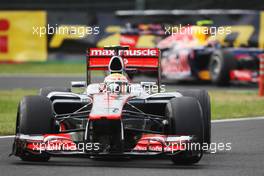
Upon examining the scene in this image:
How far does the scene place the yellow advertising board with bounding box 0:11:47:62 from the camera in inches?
1123

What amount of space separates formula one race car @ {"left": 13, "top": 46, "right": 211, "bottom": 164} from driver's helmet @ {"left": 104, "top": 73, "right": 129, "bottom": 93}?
0.04 ft

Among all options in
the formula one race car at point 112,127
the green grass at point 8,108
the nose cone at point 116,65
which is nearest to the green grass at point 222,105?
the green grass at point 8,108

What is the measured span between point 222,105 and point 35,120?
8677mm

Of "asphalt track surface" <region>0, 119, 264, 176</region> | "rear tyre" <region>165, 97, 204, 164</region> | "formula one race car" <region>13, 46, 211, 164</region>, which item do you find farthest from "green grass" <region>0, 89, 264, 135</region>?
"rear tyre" <region>165, 97, 204, 164</region>

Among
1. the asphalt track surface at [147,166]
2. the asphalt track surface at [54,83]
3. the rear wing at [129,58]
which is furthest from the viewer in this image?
the asphalt track surface at [54,83]

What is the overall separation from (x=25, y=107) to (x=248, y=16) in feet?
59.7

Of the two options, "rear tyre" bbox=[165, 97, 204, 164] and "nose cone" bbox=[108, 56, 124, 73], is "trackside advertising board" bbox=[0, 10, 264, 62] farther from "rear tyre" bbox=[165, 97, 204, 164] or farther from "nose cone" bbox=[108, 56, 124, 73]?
"rear tyre" bbox=[165, 97, 204, 164]

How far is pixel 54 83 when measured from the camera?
24688mm

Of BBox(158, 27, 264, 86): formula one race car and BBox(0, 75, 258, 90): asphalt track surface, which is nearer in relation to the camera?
BBox(158, 27, 264, 86): formula one race car

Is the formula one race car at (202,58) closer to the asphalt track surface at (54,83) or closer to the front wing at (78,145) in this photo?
the asphalt track surface at (54,83)

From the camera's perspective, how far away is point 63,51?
28969 millimetres

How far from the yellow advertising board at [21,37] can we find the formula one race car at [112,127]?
57.6 feet

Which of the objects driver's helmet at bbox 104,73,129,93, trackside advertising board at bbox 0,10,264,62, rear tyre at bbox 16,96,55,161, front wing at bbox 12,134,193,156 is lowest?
front wing at bbox 12,134,193,156

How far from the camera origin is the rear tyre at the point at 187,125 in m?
10.1
